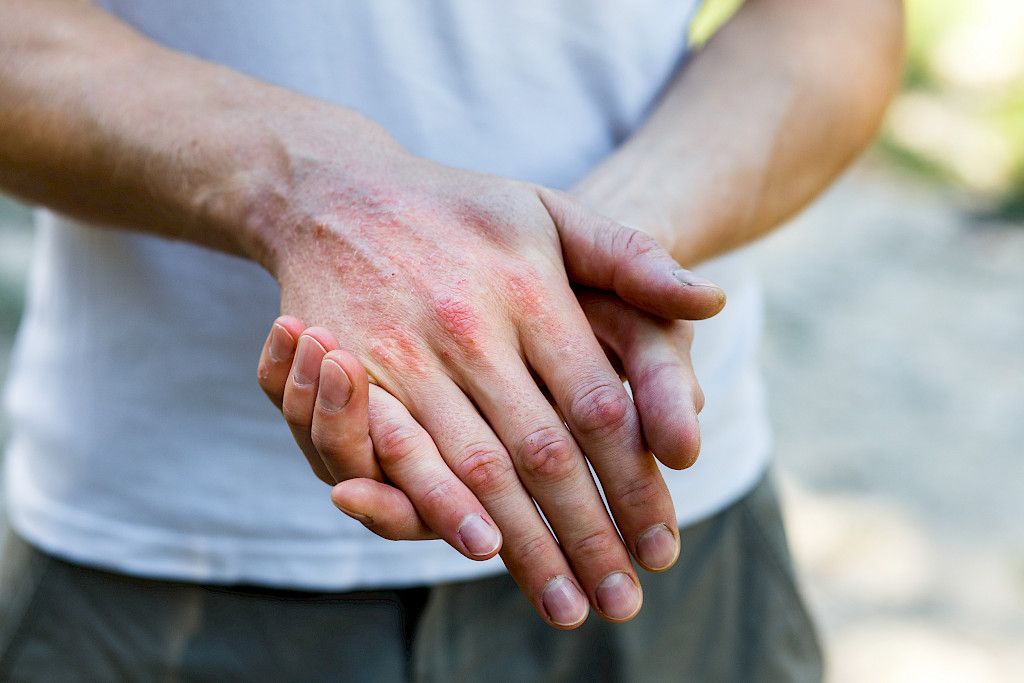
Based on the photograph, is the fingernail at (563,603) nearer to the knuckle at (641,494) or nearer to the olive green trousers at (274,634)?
the knuckle at (641,494)

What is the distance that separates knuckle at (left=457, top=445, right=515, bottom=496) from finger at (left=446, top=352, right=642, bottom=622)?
0.05 ft

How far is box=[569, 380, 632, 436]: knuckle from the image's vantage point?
76 centimetres

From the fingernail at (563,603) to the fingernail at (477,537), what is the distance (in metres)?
0.06

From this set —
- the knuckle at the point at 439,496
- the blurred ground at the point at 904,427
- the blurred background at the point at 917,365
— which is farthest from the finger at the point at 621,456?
the blurred ground at the point at 904,427

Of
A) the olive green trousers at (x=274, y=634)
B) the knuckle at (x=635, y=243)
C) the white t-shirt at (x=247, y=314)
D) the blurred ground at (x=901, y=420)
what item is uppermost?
the knuckle at (x=635, y=243)

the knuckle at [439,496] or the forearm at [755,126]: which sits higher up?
the forearm at [755,126]

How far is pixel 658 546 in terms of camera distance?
75 cm

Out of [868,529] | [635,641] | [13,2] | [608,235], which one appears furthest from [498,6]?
[868,529]

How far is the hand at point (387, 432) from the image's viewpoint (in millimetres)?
700

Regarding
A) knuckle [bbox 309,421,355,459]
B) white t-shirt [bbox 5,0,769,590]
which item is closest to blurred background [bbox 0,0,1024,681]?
white t-shirt [bbox 5,0,769,590]

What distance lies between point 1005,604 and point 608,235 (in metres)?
2.11

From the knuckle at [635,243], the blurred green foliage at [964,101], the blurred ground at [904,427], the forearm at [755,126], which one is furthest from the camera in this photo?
the blurred green foliage at [964,101]

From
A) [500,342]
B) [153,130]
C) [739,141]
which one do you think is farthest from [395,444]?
[739,141]

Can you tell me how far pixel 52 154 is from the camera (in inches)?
32.9
